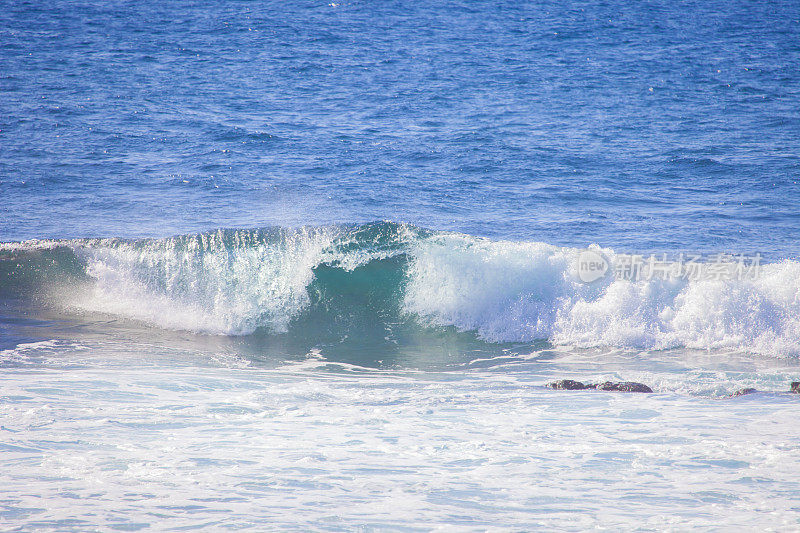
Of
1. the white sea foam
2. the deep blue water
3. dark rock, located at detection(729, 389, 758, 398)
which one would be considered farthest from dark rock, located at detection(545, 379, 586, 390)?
the deep blue water

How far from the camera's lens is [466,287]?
9.77 metres

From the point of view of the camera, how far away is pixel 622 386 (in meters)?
6.31

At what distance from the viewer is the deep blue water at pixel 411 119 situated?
13.1 meters

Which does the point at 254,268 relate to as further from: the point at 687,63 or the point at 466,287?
the point at 687,63

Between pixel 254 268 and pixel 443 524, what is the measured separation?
7.34 m

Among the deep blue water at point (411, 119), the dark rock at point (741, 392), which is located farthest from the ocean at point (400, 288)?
the deep blue water at point (411, 119)

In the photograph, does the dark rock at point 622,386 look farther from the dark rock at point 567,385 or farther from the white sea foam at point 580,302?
the white sea foam at point 580,302

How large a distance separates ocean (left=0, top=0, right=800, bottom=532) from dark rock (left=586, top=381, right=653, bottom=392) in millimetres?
54

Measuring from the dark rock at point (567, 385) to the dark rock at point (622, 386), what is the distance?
84 millimetres

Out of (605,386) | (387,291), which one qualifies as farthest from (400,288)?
(605,386)

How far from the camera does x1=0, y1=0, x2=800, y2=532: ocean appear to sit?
13.5 ft

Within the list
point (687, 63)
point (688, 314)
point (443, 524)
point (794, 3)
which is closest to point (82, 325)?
point (443, 524)

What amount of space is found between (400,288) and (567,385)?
4.29m

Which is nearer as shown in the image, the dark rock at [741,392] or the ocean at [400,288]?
the ocean at [400,288]
